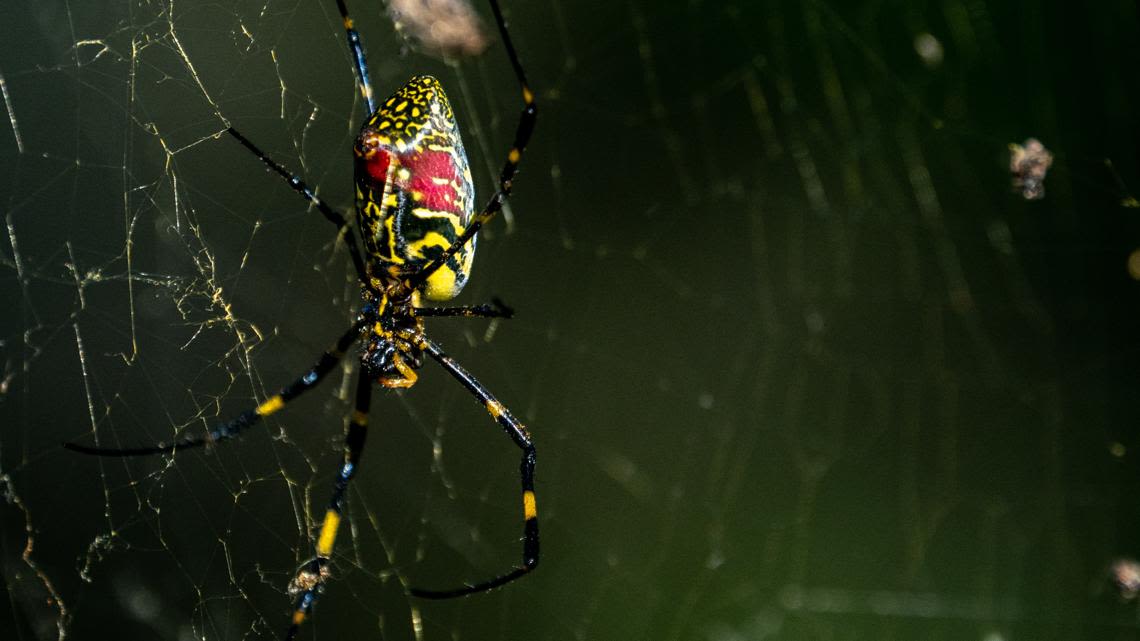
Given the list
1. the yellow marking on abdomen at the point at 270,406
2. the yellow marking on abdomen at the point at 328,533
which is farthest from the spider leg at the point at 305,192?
the yellow marking on abdomen at the point at 328,533

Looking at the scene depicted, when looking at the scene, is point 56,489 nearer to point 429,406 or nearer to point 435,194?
point 429,406

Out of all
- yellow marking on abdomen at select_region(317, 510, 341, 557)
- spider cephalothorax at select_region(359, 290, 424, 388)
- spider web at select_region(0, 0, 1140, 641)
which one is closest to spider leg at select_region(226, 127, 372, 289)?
spider cephalothorax at select_region(359, 290, 424, 388)

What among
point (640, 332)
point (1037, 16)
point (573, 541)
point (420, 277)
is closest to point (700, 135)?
point (640, 332)

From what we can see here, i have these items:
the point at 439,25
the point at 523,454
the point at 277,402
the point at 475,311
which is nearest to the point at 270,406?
the point at 277,402

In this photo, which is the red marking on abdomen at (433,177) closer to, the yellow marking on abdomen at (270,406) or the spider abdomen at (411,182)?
the spider abdomen at (411,182)

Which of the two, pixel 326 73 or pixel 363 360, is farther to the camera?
pixel 326 73

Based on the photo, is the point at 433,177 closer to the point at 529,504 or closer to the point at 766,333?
the point at 529,504

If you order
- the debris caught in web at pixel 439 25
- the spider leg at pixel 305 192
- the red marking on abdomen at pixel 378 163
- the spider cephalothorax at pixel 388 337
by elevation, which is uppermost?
the debris caught in web at pixel 439 25

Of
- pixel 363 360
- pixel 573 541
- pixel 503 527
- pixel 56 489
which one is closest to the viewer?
pixel 363 360
